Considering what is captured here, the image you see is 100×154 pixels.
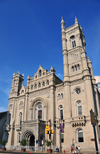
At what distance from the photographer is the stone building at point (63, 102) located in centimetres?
3253

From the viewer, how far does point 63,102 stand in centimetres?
3797

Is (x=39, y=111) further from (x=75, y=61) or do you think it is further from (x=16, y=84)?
(x=75, y=61)

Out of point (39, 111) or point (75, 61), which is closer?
point (75, 61)

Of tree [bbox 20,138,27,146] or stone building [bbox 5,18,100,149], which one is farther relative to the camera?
tree [bbox 20,138,27,146]

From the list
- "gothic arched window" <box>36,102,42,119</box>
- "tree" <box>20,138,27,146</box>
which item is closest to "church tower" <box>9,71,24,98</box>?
"gothic arched window" <box>36,102,42,119</box>

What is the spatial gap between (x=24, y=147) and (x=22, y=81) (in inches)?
1012

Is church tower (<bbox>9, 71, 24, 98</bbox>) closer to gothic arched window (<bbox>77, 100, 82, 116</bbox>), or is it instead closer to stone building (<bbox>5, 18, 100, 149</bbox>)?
stone building (<bbox>5, 18, 100, 149</bbox>)

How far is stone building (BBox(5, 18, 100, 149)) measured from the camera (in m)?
32.5

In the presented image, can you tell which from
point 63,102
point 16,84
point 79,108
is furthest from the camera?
point 16,84

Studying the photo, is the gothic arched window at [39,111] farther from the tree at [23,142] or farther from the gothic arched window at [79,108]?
the gothic arched window at [79,108]

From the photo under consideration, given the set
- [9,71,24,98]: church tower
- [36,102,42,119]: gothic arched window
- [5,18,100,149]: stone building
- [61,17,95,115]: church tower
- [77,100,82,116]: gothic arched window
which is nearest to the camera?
[5,18,100,149]: stone building

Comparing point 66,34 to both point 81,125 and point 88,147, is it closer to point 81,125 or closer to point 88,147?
point 81,125

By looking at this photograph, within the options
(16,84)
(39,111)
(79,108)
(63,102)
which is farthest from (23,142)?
(16,84)

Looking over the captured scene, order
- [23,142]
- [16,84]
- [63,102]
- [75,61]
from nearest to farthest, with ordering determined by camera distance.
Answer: [23,142] < [63,102] < [75,61] < [16,84]
